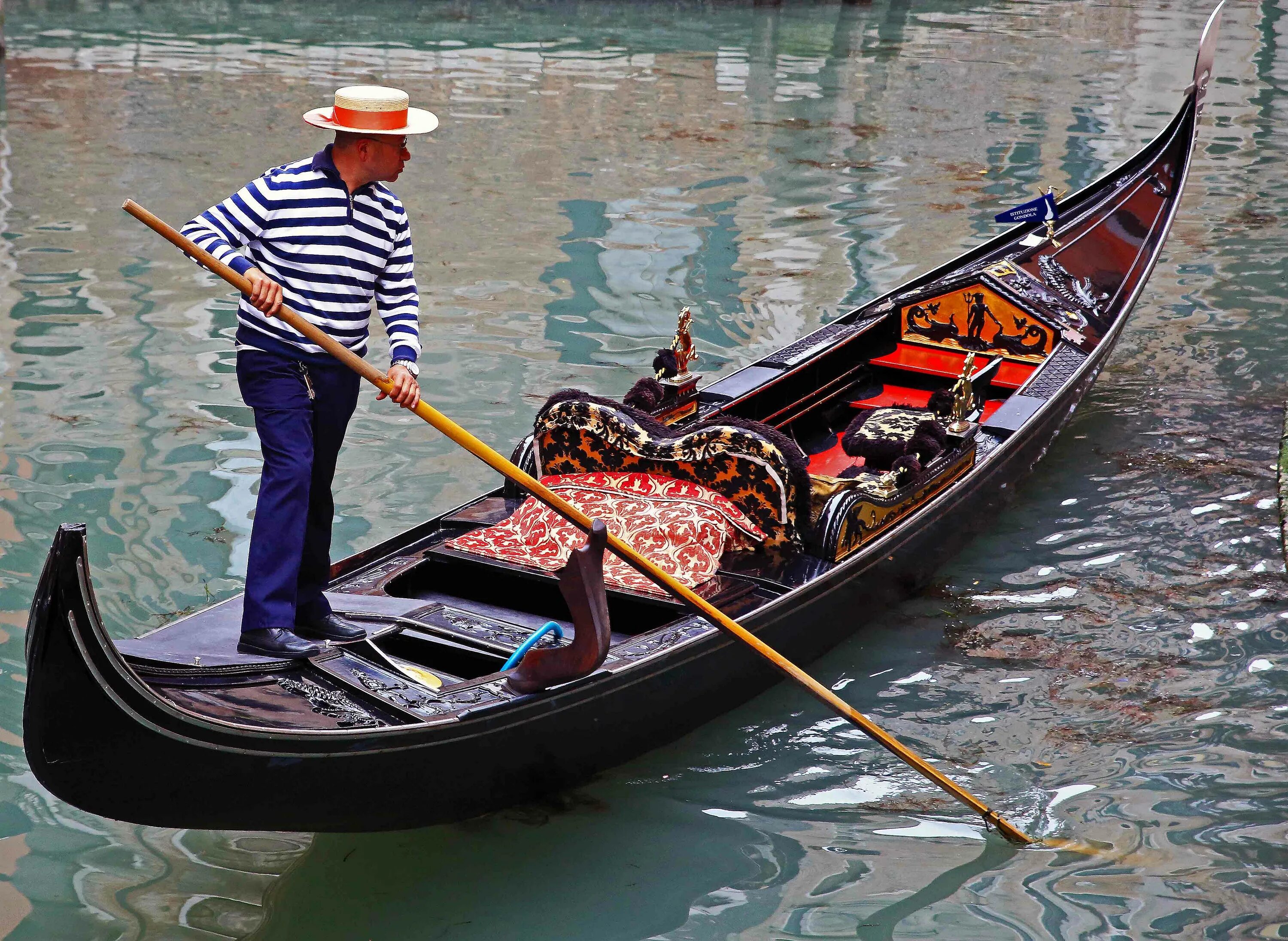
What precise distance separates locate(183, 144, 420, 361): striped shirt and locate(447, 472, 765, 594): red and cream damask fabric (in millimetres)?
734

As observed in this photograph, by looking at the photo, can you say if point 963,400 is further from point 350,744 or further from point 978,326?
point 350,744

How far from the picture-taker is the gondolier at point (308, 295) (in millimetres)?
2189

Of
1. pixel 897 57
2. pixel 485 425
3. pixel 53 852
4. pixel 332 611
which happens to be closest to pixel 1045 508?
pixel 485 425

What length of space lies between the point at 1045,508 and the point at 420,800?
2500 mm

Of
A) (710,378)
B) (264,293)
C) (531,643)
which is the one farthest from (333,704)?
(710,378)

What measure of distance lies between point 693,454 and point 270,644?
1.12 meters

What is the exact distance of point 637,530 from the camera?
2.99m

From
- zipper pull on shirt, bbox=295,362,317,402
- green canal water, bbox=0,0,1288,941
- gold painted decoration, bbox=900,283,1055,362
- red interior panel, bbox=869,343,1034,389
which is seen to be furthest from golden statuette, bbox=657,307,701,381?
zipper pull on shirt, bbox=295,362,317,402

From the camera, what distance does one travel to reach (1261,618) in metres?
3.51

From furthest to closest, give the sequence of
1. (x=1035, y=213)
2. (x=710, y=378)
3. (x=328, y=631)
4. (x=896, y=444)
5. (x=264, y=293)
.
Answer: (x=710, y=378)
(x=1035, y=213)
(x=896, y=444)
(x=328, y=631)
(x=264, y=293)

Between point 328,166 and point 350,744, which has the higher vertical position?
point 328,166

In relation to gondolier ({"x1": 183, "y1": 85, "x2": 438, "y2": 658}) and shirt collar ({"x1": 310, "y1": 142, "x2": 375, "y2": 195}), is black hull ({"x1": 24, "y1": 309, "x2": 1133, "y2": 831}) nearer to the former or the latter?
gondolier ({"x1": 183, "y1": 85, "x2": 438, "y2": 658})

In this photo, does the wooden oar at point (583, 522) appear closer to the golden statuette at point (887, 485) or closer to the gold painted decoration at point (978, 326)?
the golden statuette at point (887, 485)

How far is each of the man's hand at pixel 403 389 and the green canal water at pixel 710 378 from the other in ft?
2.26
